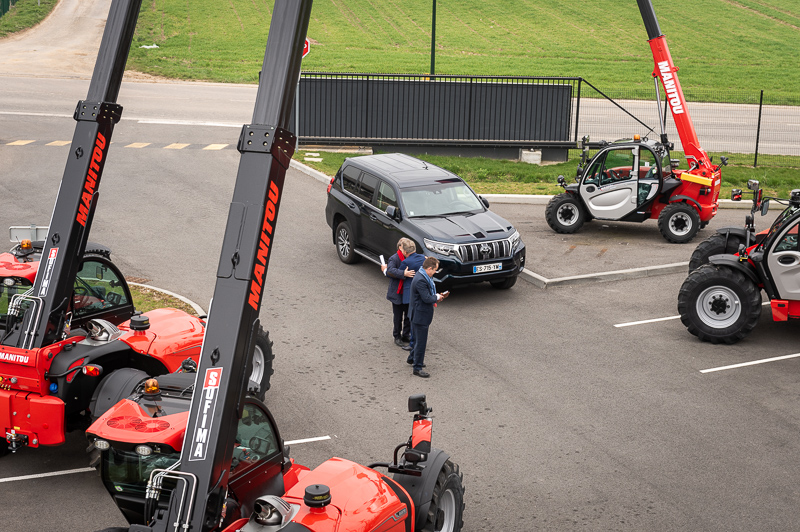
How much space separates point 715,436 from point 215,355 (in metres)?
6.24

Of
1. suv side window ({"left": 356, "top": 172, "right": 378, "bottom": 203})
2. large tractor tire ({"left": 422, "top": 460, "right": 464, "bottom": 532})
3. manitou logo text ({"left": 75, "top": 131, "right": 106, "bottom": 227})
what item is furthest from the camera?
suv side window ({"left": 356, "top": 172, "right": 378, "bottom": 203})

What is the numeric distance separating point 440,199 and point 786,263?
5.73 metres

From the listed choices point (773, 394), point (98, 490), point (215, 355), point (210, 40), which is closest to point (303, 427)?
point (98, 490)

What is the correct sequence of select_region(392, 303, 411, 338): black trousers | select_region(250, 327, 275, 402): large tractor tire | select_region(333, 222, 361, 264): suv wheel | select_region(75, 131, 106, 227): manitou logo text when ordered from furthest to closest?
select_region(333, 222, 361, 264): suv wheel → select_region(392, 303, 411, 338): black trousers → select_region(250, 327, 275, 402): large tractor tire → select_region(75, 131, 106, 227): manitou logo text

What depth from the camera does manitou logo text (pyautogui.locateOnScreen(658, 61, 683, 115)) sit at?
55.9ft

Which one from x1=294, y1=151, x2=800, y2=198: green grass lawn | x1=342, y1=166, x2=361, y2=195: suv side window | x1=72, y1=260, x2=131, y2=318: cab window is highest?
x1=294, y1=151, x2=800, y2=198: green grass lawn

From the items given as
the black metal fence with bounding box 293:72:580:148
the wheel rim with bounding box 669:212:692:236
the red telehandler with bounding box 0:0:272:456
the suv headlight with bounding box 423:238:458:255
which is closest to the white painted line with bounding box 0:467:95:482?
the red telehandler with bounding box 0:0:272:456

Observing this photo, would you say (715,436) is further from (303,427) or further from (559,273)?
(559,273)

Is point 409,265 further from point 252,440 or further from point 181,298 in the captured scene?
point 252,440

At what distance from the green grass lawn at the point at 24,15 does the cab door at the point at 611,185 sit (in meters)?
39.5

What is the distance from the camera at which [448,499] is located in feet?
22.2

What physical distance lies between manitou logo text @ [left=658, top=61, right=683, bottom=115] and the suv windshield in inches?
204

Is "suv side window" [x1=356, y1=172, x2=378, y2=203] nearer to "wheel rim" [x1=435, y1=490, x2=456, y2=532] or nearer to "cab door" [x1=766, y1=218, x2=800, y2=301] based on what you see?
"cab door" [x1=766, y1=218, x2=800, y2=301]

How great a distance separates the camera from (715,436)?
9.15 m
